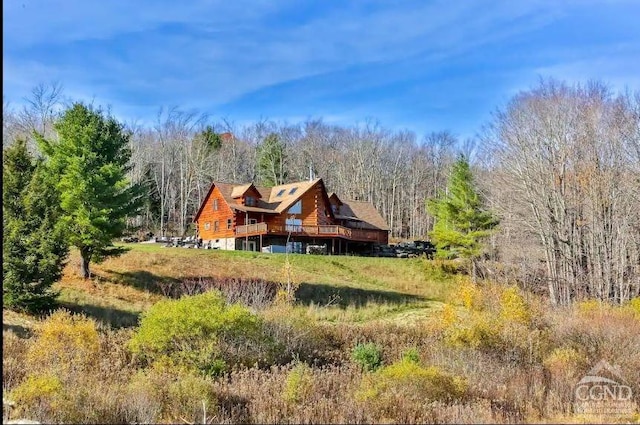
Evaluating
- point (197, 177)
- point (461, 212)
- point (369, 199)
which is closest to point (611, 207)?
point (461, 212)

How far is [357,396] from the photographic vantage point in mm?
8898

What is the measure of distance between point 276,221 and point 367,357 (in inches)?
984

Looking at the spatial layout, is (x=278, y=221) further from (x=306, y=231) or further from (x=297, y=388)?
(x=297, y=388)

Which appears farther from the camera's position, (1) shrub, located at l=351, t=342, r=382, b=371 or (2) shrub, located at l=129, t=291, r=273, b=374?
(1) shrub, located at l=351, t=342, r=382, b=371

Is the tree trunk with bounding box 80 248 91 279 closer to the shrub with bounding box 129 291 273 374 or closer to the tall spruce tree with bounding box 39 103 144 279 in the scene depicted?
the tall spruce tree with bounding box 39 103 144 279

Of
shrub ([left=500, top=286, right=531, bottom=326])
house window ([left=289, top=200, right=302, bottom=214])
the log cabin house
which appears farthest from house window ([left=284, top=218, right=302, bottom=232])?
shrub ([left=500, top=286, right=531, bottom=326])

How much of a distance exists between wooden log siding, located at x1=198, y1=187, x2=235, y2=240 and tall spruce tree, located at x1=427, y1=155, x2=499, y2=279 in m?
13.9

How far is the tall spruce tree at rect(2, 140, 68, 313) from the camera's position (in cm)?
1691

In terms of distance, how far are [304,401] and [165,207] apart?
44824 millimetres

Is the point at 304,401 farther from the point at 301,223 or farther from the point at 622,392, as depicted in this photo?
the point at 301,223

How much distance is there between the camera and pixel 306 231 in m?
37.3

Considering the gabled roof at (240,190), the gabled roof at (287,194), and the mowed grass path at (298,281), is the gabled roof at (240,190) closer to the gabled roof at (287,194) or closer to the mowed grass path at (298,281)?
the gabled roof at (287,194)

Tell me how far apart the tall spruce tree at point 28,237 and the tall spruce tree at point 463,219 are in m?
22.4

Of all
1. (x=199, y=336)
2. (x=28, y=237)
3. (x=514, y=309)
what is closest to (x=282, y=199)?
(x=28, y=237)
